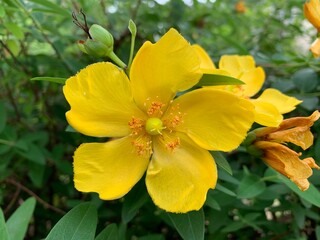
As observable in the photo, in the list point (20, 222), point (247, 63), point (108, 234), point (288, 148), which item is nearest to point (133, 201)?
point (108, 234)

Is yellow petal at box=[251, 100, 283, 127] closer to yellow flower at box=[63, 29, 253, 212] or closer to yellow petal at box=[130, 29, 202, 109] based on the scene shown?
→ yellow flower at box=[63, 29, 253, 212]

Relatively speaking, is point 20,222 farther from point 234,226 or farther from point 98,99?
point 234,226

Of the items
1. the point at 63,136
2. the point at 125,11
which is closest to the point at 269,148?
the point at 63,136

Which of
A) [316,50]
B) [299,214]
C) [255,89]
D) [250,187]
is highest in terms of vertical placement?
[316,50]

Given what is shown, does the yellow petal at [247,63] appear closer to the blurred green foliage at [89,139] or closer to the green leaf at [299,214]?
the blurred green foliage at [89,139]

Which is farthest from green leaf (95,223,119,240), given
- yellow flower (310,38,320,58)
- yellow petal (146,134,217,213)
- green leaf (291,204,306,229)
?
yellow flower (310,38,320,58)

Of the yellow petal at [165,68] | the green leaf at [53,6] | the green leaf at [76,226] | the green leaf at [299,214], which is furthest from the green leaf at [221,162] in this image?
the green leaf at [53,6]
